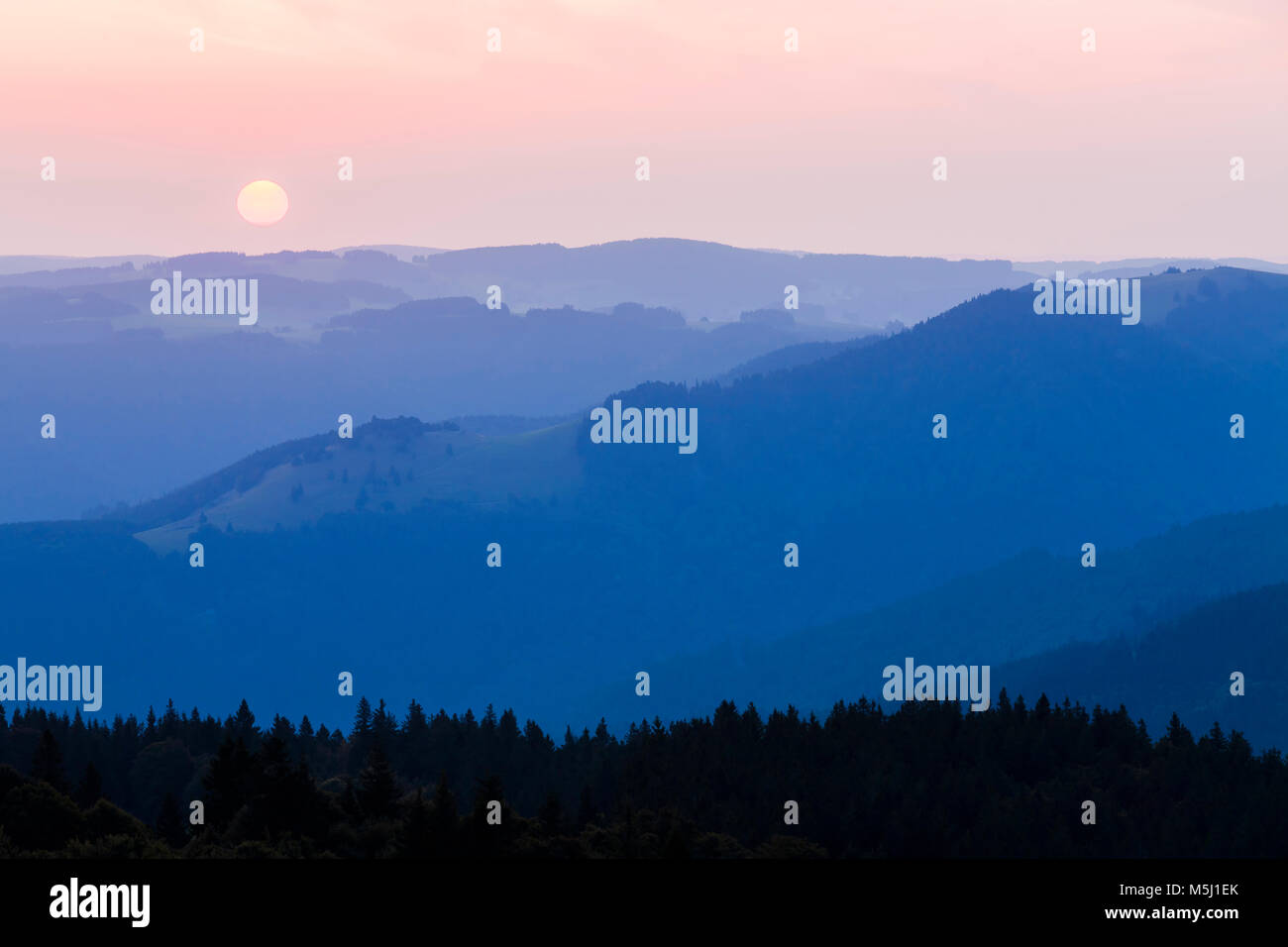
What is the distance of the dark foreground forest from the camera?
3147 inches

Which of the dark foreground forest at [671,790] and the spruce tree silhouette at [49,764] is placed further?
the spruce tree silhouette at [49,764]

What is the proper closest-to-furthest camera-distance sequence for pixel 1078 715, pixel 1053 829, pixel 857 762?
1. pixel 1053 829
2. pixel 857 762
3. pixel 1078 715

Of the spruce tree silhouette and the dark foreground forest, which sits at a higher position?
the spruce tree silhouette

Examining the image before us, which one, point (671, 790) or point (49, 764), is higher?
point (49, 764)

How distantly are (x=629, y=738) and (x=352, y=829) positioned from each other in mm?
73515

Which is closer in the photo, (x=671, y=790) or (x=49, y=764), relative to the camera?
(x=49, y=764)

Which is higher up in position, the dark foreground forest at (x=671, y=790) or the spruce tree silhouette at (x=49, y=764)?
the spruce tree silhouette at (x=49, y=764)

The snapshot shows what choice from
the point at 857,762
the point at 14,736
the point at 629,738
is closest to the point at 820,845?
the point at 857,762

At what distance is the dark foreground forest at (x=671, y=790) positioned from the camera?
79.9m

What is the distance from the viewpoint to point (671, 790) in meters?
123

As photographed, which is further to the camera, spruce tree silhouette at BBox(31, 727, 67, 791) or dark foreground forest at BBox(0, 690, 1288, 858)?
spruce tree silhouette at BBox(31, 727, 67, 791)
